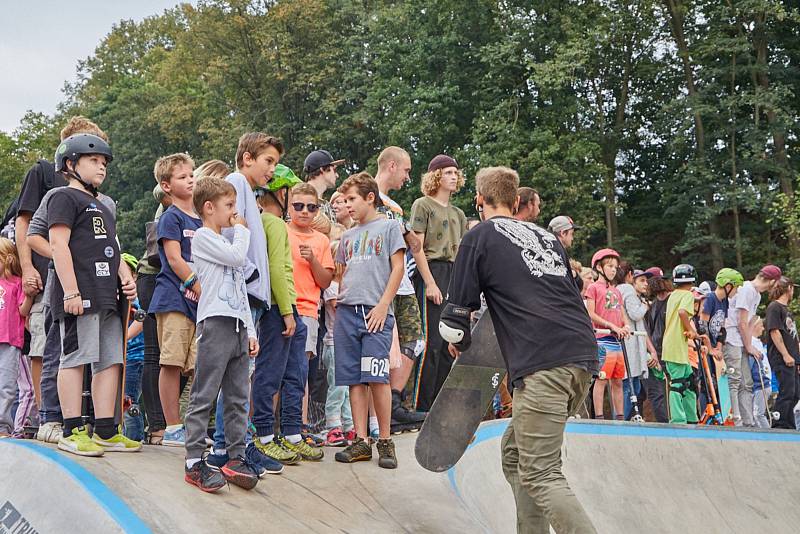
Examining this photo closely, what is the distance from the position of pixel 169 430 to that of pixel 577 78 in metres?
25.2

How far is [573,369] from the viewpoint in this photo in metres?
4.30

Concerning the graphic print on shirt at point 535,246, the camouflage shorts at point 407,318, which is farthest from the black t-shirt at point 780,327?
the graphic print on shirt at point 535,246

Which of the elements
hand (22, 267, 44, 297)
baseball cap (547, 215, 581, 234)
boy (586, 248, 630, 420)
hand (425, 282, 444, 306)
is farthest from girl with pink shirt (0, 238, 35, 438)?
boy (586, 248, 630, 420)

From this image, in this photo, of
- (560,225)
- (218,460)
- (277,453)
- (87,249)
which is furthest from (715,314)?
(87,249)

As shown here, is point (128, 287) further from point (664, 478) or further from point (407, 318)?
point (664, 478)

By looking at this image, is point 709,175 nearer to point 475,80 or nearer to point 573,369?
point 475,80

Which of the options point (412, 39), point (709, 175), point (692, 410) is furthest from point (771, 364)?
point (412, 39)

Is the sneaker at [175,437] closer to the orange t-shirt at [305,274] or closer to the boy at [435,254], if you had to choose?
the orange t-shirt at [305,274]

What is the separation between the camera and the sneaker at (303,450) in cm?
554

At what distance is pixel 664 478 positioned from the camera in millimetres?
6750

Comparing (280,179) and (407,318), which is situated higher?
(280,179)

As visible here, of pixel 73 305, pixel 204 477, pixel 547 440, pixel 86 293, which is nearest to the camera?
pixel 547 440

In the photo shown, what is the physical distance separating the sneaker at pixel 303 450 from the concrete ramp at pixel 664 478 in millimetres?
933

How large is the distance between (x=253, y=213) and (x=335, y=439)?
2.16m
